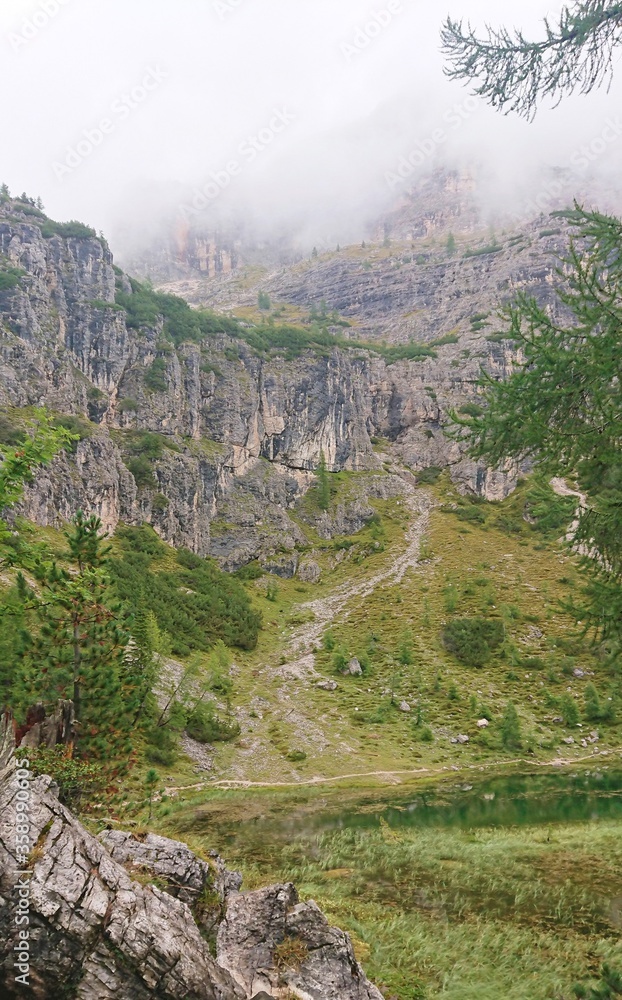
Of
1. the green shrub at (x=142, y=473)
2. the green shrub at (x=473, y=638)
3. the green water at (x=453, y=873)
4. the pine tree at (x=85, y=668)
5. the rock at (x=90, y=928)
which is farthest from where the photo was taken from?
the green shrub at (x=142, y=473)

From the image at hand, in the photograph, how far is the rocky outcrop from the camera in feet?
17.6

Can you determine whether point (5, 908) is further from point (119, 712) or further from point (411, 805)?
point (411, 805)

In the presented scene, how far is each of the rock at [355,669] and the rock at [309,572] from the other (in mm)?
34678

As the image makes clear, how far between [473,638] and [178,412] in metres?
69.1

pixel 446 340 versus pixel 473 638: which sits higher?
pixel 446 340

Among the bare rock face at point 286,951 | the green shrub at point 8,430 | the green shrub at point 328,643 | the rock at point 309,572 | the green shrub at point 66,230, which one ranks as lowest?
the green shrub at point 328,643

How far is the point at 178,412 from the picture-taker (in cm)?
9800

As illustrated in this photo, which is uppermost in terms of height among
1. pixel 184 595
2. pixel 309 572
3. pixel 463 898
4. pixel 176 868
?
pixel 176 868

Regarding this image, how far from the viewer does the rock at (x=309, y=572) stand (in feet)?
288

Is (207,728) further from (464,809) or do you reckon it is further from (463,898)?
(463,898)

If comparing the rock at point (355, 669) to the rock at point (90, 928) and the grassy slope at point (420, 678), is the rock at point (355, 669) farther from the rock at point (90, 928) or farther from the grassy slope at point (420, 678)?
the rock at point (90, 928)

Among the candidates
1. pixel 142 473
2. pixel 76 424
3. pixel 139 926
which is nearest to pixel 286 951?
pixel 139 926

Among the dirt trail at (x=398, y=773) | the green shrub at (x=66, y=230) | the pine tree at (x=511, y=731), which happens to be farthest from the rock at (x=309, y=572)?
the green shrub at (x=66, y=230)

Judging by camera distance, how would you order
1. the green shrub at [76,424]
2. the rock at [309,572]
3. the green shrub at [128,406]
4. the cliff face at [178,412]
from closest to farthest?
the green shrub at [76,424] < the cliff face at [178,412] < the rock at [309,572] < the green shrub at [128,406]
